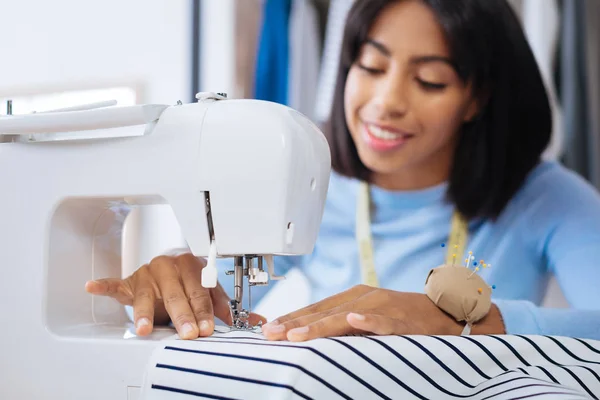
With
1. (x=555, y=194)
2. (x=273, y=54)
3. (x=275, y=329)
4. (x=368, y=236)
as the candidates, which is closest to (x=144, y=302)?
(x=275, y=329)

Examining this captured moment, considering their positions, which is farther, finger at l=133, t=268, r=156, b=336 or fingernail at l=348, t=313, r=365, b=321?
finger at l=133, t=268, r=156, b=336

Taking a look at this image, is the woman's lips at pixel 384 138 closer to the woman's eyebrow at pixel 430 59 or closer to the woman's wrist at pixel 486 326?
the woman's eyebrow at pixel 430 59

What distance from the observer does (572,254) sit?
140 cm

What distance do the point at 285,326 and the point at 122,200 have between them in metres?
0.32

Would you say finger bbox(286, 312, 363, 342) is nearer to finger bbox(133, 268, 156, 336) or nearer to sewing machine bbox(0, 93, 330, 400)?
sewing machine bbox(0, 93, 330, 400)

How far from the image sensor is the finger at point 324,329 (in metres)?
0.71

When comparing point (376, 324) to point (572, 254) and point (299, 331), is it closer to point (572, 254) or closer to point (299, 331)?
point (299, 331)

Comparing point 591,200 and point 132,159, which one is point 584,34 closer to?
point 591,200

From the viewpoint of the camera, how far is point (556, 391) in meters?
0.63

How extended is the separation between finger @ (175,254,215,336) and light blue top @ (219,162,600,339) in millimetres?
428

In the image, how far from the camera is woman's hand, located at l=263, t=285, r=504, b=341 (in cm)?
74

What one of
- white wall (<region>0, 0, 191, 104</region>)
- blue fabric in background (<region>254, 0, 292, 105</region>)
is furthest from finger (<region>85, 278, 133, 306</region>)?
white wall (<region>0, 0, 191, 104</region>)

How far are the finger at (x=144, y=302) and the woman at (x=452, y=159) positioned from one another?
0.55m

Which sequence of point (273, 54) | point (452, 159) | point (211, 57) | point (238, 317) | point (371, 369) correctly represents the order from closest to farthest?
point (371, 369) → point (238, 317) → point (452, 159) → point (273, 54) → point (211, 57)
